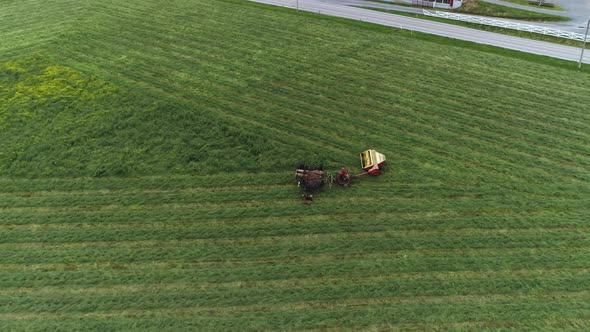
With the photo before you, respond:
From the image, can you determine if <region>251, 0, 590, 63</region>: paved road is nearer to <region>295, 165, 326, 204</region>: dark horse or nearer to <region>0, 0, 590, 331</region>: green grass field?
<region>0, 0, 590, 331</region>: green grass field

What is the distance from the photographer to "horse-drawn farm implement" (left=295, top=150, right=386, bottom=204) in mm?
23078

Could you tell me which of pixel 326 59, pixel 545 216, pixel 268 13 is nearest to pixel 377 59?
pixel 326 59

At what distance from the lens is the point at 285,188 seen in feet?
77.6

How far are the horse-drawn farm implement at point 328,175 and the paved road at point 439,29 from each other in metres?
24.6

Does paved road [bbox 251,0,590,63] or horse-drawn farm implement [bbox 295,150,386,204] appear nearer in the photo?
horse-drawn farm implement [bbox 295,150,386,204]

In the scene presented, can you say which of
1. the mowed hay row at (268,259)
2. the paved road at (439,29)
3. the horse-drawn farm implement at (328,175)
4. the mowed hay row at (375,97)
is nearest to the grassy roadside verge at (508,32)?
the paved road at (439,29)

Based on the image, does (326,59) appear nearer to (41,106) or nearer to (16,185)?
(41,106)

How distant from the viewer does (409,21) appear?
46000 millimetres

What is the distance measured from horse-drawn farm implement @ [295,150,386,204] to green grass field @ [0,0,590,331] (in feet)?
2.26

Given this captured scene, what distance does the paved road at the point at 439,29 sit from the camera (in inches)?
1540

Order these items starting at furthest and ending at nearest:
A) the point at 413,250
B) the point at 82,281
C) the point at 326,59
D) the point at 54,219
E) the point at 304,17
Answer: the point at 304,17 → the point at 326,59 → the point at 54,219 → the point at 413,250 → the point at 82,281

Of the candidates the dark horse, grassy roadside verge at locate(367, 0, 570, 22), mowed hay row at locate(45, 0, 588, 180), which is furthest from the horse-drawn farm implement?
grassy roadside verge at locate(367, 0, 570, 22)

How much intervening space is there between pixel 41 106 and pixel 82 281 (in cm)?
1763

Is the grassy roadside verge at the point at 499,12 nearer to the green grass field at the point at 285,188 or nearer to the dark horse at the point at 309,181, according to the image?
the green grass field at the point at 285,188
